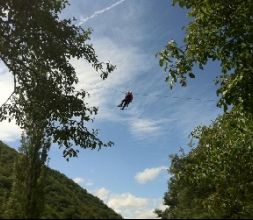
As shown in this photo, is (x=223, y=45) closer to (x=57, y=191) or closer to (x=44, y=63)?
(x=44, y=63)

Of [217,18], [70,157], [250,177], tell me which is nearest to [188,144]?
[250,177]

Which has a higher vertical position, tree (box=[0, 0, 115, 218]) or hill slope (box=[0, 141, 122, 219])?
hill slope (box=[0, 141, 122, 219])

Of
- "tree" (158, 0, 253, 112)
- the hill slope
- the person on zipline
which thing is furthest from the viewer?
the hill slope

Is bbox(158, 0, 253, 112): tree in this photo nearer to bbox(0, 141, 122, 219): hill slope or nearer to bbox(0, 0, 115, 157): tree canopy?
bbox(0, 0, 115, 157): tree canopy

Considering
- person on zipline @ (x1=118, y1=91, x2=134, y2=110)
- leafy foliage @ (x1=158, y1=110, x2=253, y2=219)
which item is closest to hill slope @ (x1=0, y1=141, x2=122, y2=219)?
leafy foliage @ (x1=158, y1=110, x2=253, y2=219)

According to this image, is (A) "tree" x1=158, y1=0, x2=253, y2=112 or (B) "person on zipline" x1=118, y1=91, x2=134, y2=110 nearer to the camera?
(A) "tree" x1=158, y1=0, x2=253, y2=112

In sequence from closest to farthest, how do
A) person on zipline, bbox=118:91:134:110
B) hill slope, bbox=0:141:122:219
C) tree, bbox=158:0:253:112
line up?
tree, bbox=158:0:253:112
person on zipline, bbox=118:91:134:110
hill slope, bbox=0:141:122:219

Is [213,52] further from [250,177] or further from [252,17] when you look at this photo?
[250,177]

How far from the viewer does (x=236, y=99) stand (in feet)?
58.8

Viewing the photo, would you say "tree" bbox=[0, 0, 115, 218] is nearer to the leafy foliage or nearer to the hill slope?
the leafy foliage

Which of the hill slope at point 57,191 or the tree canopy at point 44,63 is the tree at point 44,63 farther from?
the hill slope at point 57,191

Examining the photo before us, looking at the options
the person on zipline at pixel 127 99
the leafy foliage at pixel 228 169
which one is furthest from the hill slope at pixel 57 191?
the person on zipline at pixel 127 99

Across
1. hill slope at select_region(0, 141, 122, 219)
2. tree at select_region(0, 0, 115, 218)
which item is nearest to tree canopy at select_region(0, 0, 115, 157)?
tree at select_region(0, 0, 115, 218)

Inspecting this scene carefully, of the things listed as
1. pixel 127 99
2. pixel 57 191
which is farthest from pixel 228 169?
pixel 57 191
